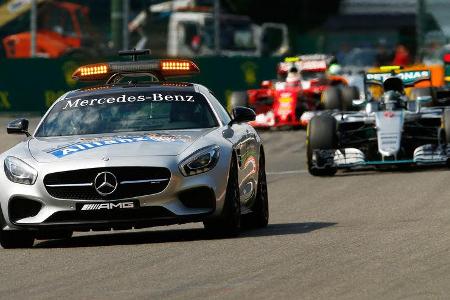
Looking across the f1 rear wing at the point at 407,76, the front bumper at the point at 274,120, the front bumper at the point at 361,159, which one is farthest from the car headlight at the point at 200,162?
the front bumper at the point at 274,120

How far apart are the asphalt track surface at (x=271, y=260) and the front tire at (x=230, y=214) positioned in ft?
0.35

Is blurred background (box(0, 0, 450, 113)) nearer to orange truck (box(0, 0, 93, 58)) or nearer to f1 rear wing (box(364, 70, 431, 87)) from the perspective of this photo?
orange truck (box(0, 0, 93, 58))

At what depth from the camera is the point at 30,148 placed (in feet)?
41.0

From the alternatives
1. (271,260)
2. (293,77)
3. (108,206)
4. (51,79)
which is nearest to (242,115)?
(108,206)

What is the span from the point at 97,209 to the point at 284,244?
1.34 meters

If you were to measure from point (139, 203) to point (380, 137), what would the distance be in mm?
8850

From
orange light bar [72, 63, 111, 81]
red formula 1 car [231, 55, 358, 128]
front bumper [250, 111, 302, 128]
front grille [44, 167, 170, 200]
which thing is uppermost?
orange light bar [72, 63, 111, 81]

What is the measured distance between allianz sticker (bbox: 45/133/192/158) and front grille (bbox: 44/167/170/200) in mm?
226

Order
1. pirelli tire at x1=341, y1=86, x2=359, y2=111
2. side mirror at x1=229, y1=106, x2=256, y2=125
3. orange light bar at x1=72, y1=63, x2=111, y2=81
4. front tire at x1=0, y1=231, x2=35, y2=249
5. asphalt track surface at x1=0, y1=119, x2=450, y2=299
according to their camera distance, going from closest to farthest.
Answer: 1. asphalt track surface at x1=0, y1=119, x2=450, y2=299
2. front tire at x1=0, y1=231, x2=35, y2=249
3. side mirror at x1=229, y1=106, x2=256, y2=125
4. orange light bar at x1=72, y1=63, x2=111, y2=81
5. pirelli tire at x1=341, y1=86, x2=359, y2=111

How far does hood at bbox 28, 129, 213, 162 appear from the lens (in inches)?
474

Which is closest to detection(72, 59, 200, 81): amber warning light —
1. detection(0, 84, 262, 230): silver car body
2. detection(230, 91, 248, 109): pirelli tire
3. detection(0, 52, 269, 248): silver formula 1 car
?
detection(0, 52, 269, 248): silver formula 1 car

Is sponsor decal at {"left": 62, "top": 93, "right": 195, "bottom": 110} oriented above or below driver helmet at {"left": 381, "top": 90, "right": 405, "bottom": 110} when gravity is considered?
above

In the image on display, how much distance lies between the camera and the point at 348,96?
2975 cm

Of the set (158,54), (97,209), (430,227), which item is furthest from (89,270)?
(158,54)
